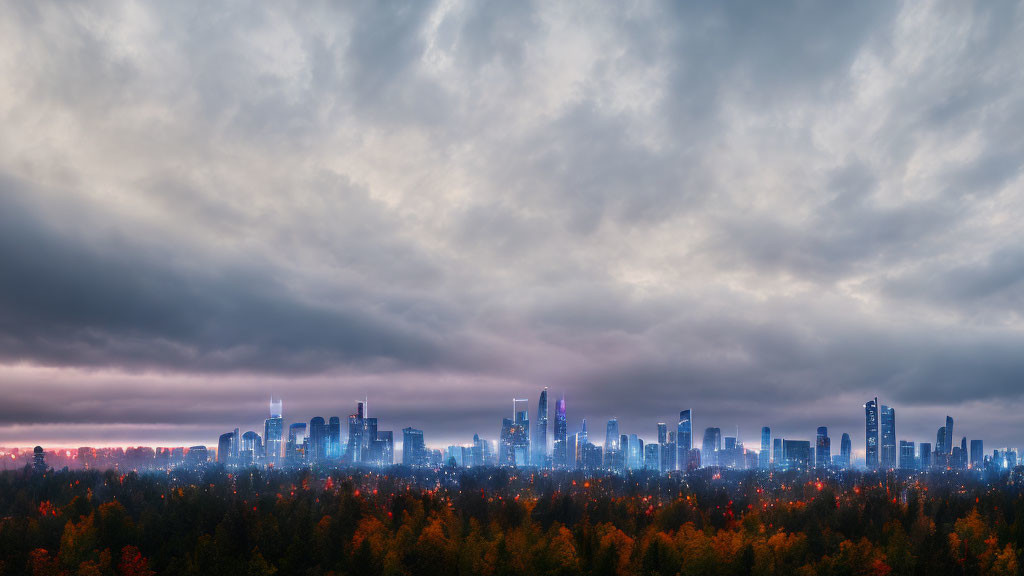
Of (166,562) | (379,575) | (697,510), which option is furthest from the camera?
(697,510)

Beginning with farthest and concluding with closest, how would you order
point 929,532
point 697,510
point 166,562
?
point 697,510, point 929,532, point 166,562

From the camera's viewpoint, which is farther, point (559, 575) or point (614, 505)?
point (614, 505)

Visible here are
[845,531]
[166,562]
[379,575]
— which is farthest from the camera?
[845,531]

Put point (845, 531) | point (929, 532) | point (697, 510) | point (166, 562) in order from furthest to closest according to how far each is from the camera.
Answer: point (697, 510)
point (845, 531)
point (929, 532)
point (166, 562)

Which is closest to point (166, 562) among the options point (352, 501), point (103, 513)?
point (103, 513)

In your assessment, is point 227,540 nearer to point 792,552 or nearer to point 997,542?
point 792,552

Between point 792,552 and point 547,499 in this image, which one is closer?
→ point 792,552

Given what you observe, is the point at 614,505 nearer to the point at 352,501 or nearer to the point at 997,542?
the point at 352,501

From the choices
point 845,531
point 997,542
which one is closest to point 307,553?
point 845,531
